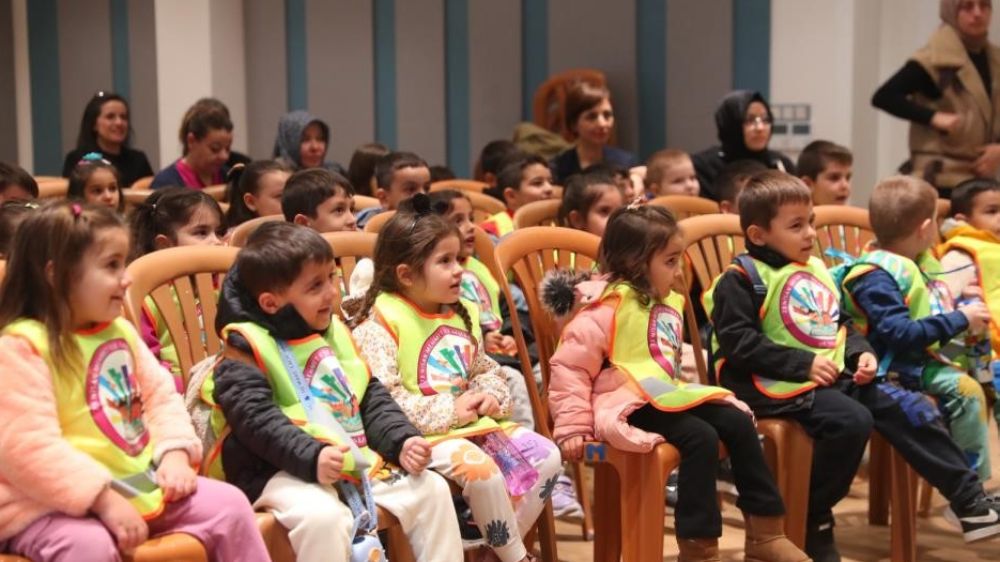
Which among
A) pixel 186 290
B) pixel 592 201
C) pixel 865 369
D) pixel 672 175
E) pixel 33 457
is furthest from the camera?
pixel 672 175

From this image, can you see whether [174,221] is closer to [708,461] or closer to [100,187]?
[100,187]

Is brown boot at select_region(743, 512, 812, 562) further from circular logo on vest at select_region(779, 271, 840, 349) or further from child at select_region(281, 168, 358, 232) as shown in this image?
child at select_region(281, 168, 358, 232)

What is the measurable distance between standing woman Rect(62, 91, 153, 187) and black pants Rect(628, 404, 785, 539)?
3521 millimetres

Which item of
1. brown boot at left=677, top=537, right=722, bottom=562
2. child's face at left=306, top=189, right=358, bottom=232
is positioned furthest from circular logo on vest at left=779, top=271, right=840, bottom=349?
child's face at left=306, top=189, right=358, bottom=232

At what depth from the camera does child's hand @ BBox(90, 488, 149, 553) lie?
2.18m

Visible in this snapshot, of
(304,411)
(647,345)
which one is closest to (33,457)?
(304,411)

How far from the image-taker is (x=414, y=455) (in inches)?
103

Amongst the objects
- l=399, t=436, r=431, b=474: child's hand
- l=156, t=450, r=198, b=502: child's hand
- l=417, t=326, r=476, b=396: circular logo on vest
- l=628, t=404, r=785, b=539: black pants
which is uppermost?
l=417, t=326, r=476, b=396: circular logo on vest

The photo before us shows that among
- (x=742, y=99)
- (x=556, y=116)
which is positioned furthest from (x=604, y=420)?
(x=556, y=116)

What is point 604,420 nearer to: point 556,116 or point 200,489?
point 200,489

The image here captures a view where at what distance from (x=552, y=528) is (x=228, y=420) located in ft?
2.98

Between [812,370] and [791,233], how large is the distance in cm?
36

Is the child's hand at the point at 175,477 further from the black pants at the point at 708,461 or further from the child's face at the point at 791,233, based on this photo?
the child's face at the point at 791,233

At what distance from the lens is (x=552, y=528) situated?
312 centimetres
